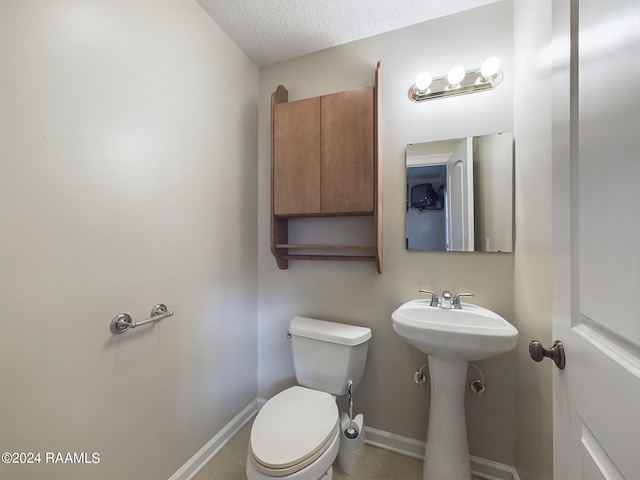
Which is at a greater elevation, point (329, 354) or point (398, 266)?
point (398, 266)

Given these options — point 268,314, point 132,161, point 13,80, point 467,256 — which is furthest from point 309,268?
point 13,80

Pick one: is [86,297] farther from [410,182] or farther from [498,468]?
[498,468]

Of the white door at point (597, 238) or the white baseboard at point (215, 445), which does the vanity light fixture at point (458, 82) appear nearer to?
the white door at point (597, 238)

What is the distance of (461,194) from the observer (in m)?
1.35

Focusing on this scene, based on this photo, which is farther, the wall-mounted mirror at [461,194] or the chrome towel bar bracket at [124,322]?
the wall-mounted mirror at [461,194]

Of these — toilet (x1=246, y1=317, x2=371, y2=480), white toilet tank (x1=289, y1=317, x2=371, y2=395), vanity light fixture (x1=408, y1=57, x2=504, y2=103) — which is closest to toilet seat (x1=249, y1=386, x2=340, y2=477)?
toilet (x1=246, y1=317, x2=371, y2=480)

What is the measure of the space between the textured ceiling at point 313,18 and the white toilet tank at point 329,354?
176 centimetres

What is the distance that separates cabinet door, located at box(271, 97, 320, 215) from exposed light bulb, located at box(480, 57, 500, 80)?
0.87 meters

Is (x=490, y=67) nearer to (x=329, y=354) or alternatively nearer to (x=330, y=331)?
(x=330, y=331)

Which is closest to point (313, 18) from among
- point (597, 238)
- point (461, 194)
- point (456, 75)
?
point (456, 75)

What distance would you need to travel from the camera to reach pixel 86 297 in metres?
0.89

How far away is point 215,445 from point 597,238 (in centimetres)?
189

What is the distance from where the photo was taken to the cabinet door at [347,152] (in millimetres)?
1393

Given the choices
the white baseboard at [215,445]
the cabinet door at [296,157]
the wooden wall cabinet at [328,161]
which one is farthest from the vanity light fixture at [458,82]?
the white baseboard at [215,445]
